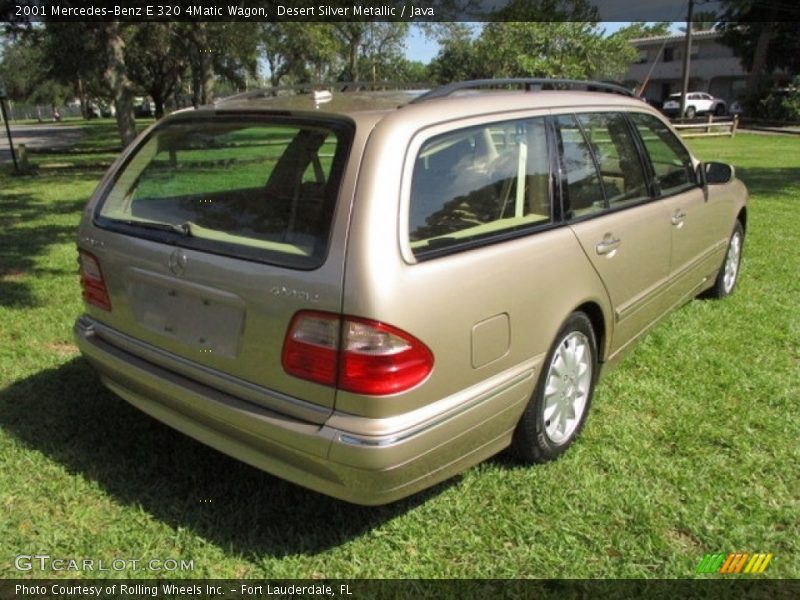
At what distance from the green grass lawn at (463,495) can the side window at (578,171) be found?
3.81 feet

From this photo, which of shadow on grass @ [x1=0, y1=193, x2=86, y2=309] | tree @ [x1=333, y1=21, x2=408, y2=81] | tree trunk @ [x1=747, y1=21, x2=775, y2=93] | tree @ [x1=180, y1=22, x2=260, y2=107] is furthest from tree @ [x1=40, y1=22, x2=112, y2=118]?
tree trunk @ [x1=747, y1=21, x2=775, y2=93]

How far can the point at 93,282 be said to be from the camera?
2.98 metres

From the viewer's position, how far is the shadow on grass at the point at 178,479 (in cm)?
265

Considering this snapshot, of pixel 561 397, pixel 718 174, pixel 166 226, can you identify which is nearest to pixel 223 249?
pixel 166 226

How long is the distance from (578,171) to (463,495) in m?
1.59

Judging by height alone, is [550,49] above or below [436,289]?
above

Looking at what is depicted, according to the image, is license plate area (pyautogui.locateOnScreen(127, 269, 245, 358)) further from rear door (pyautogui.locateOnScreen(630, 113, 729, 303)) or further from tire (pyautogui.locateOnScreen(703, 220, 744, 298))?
tire (pyautogui.locateOnScreen(703, 220, 744, 298))

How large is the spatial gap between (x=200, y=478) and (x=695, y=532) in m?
2.12

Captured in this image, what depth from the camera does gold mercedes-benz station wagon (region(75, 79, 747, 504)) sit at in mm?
2189

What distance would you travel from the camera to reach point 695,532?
2660 millimetres

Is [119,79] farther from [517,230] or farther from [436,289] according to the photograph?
[436,289]

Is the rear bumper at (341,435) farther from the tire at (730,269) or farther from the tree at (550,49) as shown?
the tree at (550,49)

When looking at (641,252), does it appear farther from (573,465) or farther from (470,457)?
(470,457)

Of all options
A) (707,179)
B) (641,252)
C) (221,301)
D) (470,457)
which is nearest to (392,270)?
(221,301)
